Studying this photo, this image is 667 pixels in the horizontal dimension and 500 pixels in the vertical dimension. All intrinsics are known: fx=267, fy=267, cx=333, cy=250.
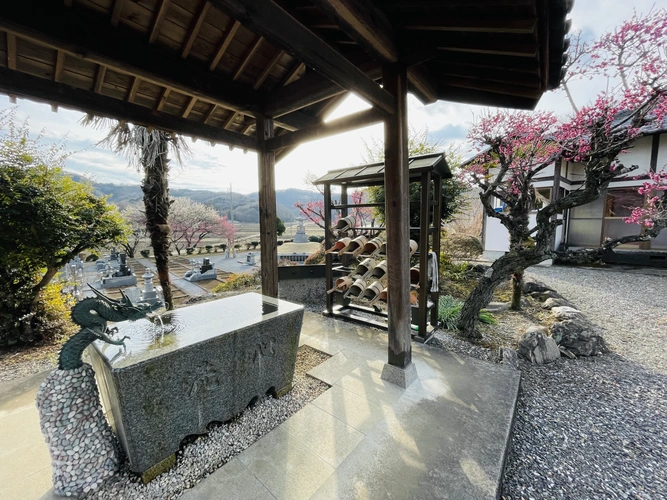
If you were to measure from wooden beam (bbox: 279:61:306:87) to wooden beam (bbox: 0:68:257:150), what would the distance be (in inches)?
36.6

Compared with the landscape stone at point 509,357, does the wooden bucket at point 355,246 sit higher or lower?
higher

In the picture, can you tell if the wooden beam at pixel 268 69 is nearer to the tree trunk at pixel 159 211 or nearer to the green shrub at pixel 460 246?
the tree trunk at pixel 159 211

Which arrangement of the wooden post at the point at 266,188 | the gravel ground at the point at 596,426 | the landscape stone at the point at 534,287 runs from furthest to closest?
1. the landscape stone at the point at 534,287
2. the wooden post at the point at 266,188
3. the gravel ground at the point at 596,426

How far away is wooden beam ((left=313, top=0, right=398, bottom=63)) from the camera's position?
5.46 feet

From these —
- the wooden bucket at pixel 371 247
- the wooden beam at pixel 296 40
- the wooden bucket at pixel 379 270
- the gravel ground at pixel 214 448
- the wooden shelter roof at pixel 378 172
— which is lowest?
the gravel ground at pixel 214 448

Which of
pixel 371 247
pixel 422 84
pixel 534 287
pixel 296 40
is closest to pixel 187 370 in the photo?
pixel 296 40

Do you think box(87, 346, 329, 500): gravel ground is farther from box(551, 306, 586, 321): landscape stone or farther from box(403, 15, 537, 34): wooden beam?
box(551, 306, 586, 321): landscape stone

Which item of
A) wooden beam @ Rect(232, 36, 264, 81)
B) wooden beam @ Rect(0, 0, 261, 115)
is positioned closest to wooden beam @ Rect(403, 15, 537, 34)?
wooden beam @ Rect(232, 36, 264, 81)

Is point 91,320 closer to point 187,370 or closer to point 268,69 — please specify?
point 187,370

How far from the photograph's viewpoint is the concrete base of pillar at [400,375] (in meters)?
2.53

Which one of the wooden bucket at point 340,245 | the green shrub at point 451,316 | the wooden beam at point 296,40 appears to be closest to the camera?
the wooden beam at point 296,40

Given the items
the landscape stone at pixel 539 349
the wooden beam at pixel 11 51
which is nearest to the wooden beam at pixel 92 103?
the wooden beam at pixel 11 51

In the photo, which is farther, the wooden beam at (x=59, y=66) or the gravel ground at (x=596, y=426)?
the wooden beam at (x=59, y=66)

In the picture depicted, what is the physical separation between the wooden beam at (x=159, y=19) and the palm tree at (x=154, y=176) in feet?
11.7
